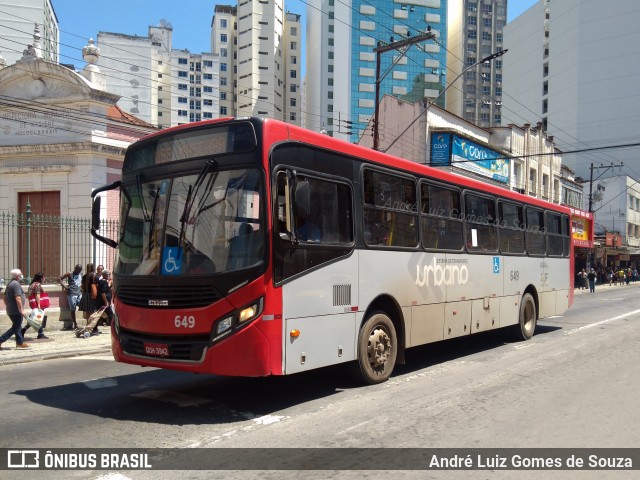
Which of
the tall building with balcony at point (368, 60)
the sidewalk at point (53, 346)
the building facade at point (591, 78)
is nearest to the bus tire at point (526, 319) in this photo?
the sidewalk at point (53, 346)

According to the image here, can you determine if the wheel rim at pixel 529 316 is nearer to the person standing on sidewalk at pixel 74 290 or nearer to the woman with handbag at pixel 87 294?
the woman with handbag at pixel 87 294

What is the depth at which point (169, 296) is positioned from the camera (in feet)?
21.8

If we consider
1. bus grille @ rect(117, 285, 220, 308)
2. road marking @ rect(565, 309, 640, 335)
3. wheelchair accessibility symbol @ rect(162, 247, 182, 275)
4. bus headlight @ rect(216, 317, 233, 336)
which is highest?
wheelchair accessibility symbol @ rect(162, 247, 182, 275)

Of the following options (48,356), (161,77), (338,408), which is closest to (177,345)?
(338,408)

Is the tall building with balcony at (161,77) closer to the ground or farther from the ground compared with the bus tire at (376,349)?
farther from the ground

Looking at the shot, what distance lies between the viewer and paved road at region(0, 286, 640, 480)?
5.68 metres

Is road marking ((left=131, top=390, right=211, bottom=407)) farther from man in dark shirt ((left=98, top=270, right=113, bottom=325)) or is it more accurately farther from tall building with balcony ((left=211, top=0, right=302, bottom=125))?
tall building with balcony ((left=211, top=0, right=302, bottom=125))

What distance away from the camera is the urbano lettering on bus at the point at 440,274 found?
912cm

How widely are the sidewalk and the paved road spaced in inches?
27.4

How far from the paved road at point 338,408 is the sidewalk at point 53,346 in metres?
0.70

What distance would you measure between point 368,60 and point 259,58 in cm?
1821

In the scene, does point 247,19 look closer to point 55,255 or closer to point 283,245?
point 55,255

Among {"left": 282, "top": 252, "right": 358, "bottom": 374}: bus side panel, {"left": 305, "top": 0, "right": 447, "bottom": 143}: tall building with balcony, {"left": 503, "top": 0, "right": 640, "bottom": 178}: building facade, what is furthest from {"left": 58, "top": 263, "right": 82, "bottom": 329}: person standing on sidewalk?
{"left": 305, "top": 0, "right": 447, "bottom": 143}: tall building with balcony

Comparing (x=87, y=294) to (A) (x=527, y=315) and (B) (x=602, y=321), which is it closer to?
(A) (x=527, y=315)
